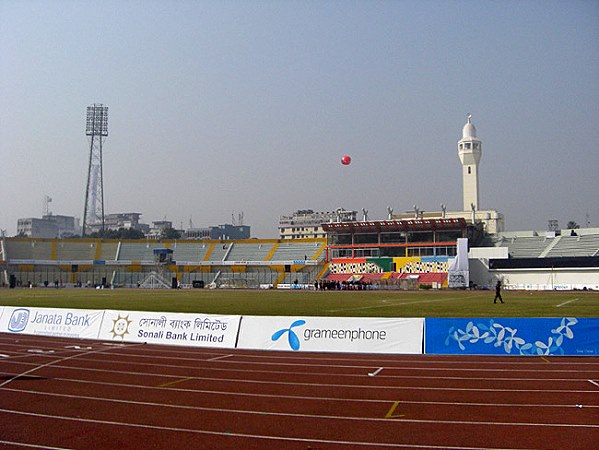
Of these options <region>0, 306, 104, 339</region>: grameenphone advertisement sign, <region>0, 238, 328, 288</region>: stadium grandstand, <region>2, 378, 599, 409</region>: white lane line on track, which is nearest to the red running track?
<region>2, 378, 599, 409</region>: white lane line on track

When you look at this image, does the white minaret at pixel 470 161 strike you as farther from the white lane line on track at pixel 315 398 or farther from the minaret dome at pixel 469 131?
the white lane line on track at pixel 315 398

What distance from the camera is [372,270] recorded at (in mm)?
Result: 89750

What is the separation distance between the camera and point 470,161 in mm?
109438

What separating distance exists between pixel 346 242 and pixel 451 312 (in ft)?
207

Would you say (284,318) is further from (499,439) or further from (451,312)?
(451,312)

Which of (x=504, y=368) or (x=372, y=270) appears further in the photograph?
(x=372, y=270)

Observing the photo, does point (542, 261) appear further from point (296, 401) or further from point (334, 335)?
point (296, 401)

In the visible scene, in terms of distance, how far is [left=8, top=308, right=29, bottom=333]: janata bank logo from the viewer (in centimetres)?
2828

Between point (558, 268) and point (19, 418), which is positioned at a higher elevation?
point (558, 268)

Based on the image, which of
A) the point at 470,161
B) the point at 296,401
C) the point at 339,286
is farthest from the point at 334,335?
the point at 470,161

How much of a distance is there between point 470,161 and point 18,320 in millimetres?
92430

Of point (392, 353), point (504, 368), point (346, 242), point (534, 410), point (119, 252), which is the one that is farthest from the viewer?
point (119, 252)

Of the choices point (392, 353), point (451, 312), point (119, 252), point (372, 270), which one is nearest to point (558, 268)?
point (372, 270)

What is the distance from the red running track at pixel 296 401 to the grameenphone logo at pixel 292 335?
702 mm
